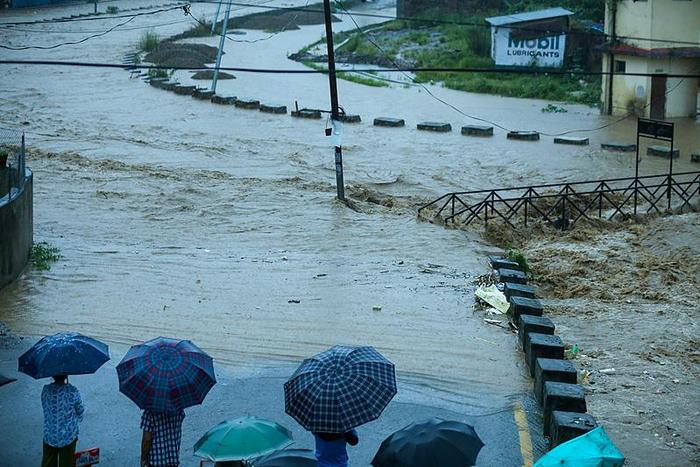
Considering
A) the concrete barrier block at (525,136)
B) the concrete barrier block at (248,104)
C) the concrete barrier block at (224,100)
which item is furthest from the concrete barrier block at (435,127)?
the concrete barrier block at (224,100)

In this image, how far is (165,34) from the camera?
63844 millimetres

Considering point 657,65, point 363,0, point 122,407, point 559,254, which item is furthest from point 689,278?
point 363,0

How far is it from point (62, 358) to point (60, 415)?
1.64 ft

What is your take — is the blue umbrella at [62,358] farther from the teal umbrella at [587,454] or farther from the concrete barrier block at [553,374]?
the concrete barrier block at [553,374]

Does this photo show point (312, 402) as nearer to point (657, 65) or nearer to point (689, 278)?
point (689, 278)

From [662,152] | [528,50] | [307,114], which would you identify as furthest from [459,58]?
[662,152]

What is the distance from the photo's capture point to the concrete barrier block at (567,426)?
10.8 m

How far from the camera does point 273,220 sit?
2352cm

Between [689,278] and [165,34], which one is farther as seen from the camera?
[165,34]

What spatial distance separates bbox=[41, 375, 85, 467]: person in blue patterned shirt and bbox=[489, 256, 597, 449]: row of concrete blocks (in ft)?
15.9

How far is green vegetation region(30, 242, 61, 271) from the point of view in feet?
61.0

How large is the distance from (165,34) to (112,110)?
25303mm

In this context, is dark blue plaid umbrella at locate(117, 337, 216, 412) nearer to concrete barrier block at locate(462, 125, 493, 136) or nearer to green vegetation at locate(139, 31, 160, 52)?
concrete barrier block at locate(462, 125, 493, 136)

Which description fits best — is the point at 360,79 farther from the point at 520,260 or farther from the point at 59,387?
the point at 59,387
